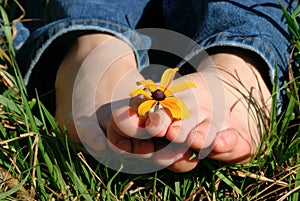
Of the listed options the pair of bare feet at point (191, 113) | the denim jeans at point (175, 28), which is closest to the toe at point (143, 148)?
the pair of bare feet at point (191, 113)

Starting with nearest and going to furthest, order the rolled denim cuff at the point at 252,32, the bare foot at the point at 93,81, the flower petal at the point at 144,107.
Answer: the flower petal at the point at 144,107, the bare foot at the point at 93,81, the rolled denim cuff at the point at 252,32

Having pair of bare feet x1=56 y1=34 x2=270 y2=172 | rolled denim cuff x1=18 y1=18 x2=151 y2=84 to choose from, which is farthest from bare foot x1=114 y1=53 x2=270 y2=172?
rolled denim cuff x1=18 y1=18 x2=151 y2=84

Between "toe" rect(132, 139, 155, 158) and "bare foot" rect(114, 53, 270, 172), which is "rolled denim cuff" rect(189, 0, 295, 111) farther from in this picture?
"toe" rect(132, 139, 155, 158)

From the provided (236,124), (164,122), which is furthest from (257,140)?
(164,122)

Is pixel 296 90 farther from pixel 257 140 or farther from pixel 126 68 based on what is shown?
pixel 126 68

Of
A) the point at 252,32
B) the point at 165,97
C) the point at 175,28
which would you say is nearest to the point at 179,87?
the point at 165,97

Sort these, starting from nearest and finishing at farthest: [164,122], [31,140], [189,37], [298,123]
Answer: [164,122] → [31,140] → [298,123] → [189,37]

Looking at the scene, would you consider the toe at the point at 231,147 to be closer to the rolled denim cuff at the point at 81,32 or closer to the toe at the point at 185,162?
the toe at the point at 185,162
